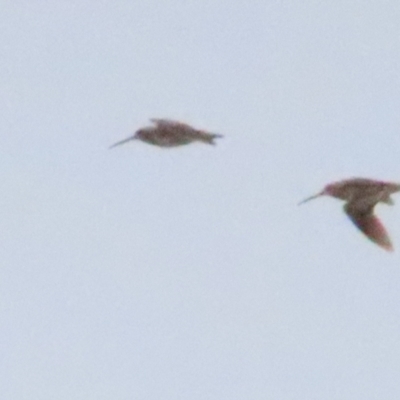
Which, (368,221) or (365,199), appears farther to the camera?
(368,221)

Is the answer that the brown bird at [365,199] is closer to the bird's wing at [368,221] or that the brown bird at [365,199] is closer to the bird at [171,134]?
the bird's wing at [368,221]

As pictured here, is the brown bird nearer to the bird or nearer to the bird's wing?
the bird's wing

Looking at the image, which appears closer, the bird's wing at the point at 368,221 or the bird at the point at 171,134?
the bird at the point at 171,134

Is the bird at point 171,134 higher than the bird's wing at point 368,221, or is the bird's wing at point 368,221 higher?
the bird at point 171,134

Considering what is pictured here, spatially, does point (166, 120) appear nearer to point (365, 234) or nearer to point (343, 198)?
point (343, 198)

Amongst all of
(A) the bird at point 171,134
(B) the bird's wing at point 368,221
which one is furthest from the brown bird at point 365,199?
(A) the bird at point 171,134

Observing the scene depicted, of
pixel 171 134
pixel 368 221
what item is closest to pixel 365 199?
pixel 368 221

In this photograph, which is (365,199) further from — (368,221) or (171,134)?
(171,134)
